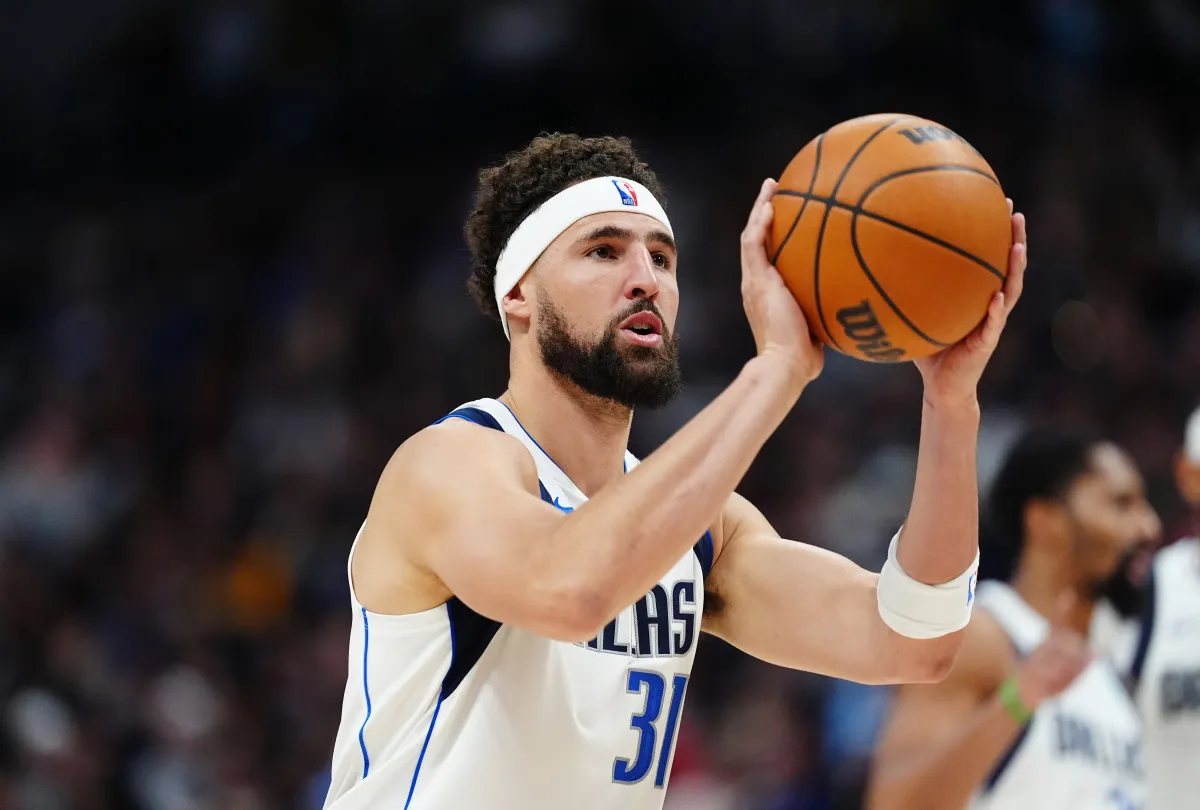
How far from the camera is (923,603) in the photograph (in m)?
3.50

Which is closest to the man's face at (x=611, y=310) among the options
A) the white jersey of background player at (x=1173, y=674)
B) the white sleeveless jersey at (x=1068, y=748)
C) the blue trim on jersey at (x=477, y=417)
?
the blue trim on jersey at (x=477, y=417)

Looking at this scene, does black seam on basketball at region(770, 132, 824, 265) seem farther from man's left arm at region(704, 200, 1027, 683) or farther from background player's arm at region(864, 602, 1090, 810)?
background player's arm at region(864, 602, 1090, 810)

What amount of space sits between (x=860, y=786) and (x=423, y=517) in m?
5.15

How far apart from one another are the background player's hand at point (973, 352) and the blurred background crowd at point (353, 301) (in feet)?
15.6

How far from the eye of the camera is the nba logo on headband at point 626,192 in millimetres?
3805

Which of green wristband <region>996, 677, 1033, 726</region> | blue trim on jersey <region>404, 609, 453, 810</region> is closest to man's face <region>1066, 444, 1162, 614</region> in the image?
green wristband <region>996, 677, 1033, 726</region>

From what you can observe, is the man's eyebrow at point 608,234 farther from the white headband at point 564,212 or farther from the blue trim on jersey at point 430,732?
the blue trim on jersey at point 430,732

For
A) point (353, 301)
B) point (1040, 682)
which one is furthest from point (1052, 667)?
point (353, 301)

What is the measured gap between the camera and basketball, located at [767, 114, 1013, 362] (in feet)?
10.2

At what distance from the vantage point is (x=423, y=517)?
322cm

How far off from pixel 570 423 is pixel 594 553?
37.0 inches

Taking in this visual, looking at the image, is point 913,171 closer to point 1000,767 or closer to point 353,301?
point 1000,767

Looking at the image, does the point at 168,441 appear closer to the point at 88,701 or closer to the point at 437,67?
the point at 88,701

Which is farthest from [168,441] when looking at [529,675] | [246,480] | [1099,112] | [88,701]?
[529,675]
